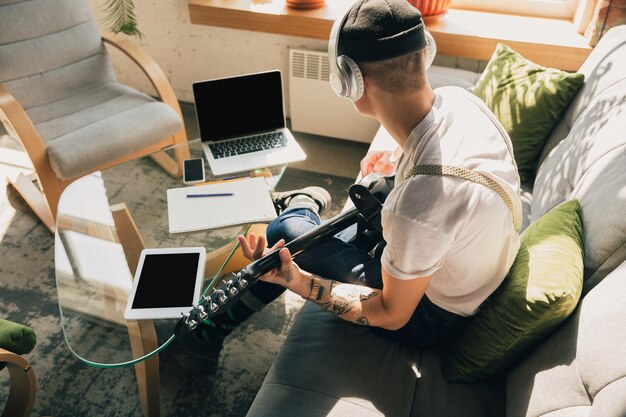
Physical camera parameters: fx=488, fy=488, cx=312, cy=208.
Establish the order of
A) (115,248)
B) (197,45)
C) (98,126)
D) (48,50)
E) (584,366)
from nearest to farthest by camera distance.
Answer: (584,366) < (115,248) < (98,126) < (48,50) < (197,45)

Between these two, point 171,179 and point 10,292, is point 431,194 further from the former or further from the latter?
point 10,292

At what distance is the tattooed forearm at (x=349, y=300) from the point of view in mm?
1218

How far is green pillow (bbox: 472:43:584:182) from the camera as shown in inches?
68.4

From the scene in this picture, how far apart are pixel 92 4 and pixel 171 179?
5.96 ft

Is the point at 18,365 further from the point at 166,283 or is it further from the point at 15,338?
the point at 166,283

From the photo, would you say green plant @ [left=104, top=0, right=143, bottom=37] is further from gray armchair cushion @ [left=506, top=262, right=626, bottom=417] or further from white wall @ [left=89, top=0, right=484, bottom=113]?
gray armchair cushion @ [left=506, top=262, right=626, bottom=417]

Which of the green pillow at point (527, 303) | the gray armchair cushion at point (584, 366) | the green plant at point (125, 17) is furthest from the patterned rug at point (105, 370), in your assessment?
the green plant at point (125, 17)

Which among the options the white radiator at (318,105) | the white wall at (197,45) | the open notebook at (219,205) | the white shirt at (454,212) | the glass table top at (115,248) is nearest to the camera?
the white shirt at (454,212)

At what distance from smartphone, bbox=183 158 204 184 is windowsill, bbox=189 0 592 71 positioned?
3.37ft

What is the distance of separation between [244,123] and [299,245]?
75 cm

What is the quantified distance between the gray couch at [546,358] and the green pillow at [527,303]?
30 mm

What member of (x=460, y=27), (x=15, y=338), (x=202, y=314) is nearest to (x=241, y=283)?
(x=202, y=314)

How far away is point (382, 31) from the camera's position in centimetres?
104

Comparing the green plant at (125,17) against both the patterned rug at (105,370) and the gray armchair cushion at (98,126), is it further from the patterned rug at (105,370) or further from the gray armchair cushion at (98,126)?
the patterned rug at (105,370)
